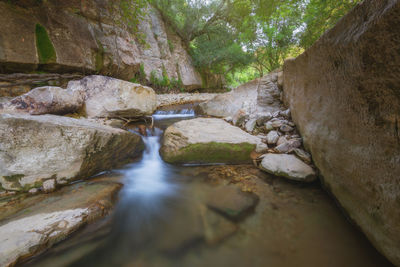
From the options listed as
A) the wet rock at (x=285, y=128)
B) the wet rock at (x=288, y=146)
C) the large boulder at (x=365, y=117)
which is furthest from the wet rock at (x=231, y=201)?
the wet rock at (x=285, y=128)

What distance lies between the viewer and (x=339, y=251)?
1.23 meters

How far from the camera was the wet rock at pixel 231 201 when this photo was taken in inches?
64.2

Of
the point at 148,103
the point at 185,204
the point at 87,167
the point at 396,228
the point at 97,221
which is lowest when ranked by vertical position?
the point at 185,204

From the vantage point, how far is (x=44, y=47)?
4062 millimetres

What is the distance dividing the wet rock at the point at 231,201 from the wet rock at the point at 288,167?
0.52 metres

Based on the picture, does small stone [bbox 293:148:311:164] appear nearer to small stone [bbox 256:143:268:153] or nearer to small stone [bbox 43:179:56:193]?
small stone [bbox 256:143:268:153]

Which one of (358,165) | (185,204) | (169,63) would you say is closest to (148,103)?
(185,204)

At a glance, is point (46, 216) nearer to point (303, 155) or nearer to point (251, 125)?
point (303, 155)

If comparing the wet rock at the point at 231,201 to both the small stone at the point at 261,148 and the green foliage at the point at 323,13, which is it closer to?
the small stone at the point at 261,148

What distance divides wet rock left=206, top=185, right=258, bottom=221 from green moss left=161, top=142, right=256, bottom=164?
22.6 inches

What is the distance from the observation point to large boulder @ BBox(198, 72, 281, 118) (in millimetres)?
3992

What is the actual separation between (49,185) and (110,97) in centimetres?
286

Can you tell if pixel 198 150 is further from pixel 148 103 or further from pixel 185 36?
pixel 185 36

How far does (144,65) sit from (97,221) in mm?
9730
